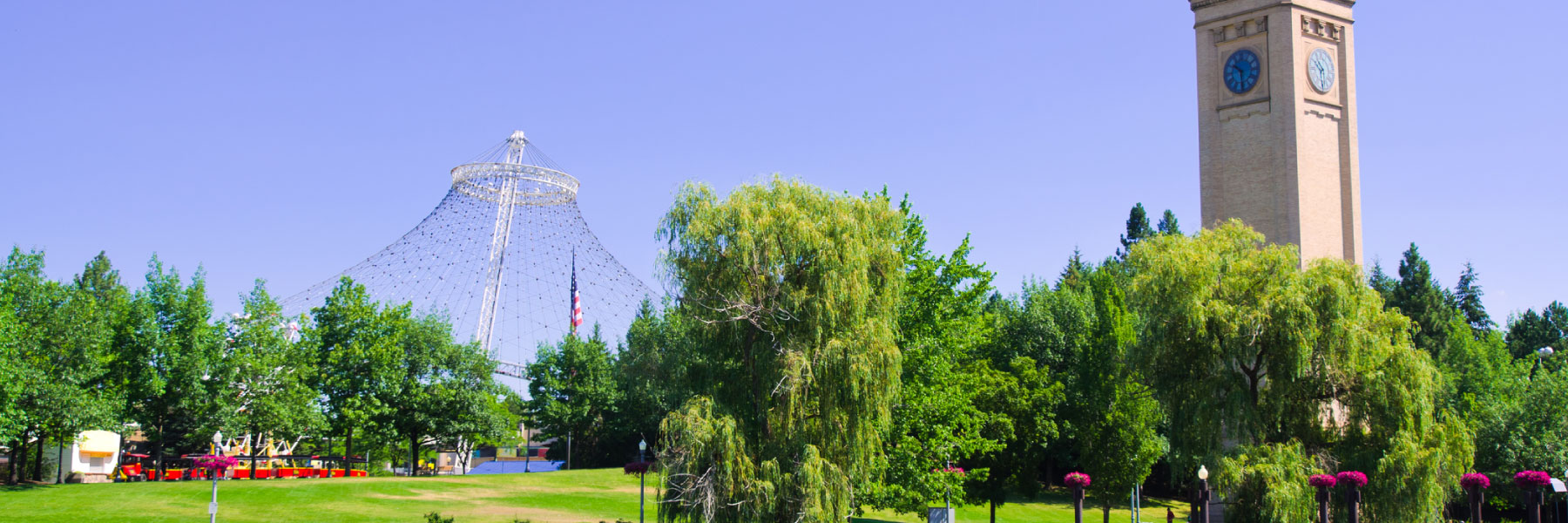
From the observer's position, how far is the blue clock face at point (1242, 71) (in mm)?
48969

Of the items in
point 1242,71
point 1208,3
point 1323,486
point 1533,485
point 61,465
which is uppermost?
point 1208,3

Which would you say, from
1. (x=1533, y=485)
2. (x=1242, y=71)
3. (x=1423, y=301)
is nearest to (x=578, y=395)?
(x=1242, y=71)

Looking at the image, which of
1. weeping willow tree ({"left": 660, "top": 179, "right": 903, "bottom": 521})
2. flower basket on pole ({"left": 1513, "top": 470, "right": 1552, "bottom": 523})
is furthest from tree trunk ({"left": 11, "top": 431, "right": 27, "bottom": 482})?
flower basket on pole ({"left": 1513, "top": 470, "right": 1552, "bottom": 523})

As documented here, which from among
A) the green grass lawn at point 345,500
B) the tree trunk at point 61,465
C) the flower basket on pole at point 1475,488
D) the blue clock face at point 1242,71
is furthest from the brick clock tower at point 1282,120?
the tree trunk at point 61,465

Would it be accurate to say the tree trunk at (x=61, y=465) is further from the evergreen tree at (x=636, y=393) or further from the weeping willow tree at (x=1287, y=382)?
the weeping willow tree at (x=1287, y=382)

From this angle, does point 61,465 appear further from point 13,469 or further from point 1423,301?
point 1423,301

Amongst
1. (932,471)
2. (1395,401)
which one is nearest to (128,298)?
(932,471)

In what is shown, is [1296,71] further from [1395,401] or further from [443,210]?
[443,210]

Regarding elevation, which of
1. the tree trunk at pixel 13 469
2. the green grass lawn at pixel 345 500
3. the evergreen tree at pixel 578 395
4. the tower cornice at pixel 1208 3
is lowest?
the green grass lawn at pixel 345 500

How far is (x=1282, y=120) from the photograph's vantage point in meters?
48.1

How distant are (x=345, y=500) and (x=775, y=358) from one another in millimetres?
18324

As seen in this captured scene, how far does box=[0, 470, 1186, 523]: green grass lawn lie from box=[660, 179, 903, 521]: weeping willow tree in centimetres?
1027

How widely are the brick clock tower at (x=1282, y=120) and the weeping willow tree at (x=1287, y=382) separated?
12674 mm

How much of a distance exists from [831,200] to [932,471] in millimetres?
10461
